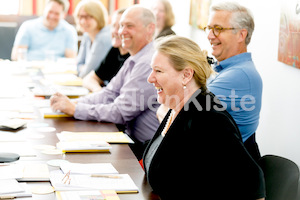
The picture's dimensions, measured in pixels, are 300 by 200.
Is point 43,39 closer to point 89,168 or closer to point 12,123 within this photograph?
point 12,123

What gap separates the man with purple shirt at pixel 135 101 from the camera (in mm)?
2934

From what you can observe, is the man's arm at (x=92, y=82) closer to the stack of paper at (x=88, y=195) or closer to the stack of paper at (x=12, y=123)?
the stack of paper at (x=12, y=123)

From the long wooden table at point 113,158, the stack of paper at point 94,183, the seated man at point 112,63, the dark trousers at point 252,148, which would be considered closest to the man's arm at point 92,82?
the seated man at point 112,63

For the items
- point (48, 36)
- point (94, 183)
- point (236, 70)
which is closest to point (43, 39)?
point (48, 36)

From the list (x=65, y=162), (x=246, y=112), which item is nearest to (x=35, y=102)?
(x=65, y=162)

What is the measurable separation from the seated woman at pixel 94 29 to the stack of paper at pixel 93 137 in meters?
2.19

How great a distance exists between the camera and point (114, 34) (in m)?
4.20

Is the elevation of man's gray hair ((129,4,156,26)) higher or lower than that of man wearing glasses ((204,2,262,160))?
higher

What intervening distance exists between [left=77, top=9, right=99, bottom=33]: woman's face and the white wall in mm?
1737

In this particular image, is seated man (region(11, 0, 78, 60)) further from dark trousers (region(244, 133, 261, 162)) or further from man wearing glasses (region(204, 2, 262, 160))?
dark trousers (region(244, 133, 261, 162))

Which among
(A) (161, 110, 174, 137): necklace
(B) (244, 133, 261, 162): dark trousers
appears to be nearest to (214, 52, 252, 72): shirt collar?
(B) (244, 133, 261, 162): dark trousers

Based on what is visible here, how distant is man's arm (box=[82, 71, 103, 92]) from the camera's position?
3.98m

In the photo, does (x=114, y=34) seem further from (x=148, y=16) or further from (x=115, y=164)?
(x=115, y=164)

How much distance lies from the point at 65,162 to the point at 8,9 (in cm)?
528
